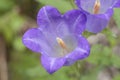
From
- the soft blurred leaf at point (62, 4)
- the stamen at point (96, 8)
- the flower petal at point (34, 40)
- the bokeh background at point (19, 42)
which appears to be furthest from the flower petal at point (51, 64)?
the bokeh background at point (19, 42)

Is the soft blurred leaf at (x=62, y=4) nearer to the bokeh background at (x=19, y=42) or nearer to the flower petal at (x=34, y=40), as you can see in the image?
the flower petal at (x=34, y=40)

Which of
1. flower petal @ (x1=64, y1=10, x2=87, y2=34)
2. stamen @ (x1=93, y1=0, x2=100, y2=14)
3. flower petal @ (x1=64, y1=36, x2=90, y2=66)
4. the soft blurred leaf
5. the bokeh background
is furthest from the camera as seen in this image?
the bokeh background

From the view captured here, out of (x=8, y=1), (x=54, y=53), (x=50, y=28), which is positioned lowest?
(x=8, y=1)

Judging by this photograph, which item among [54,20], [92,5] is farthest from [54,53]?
[92,5]

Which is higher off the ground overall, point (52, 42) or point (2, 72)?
point (52, 42)

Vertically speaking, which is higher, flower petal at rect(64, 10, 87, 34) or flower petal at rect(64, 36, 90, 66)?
→ flower petal at rect(64, 10, 87, 34)

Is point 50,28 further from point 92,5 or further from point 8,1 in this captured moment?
point 8,1

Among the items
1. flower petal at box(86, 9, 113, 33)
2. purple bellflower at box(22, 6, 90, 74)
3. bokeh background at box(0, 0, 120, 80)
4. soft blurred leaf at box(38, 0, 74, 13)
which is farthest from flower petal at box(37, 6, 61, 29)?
bokeh background at box(0, 0, 120, 80)

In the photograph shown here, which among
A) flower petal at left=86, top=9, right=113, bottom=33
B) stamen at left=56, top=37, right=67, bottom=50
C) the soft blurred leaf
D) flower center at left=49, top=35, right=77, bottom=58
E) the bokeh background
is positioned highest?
flower petal at left=86, top=9, right=113, bottom=33

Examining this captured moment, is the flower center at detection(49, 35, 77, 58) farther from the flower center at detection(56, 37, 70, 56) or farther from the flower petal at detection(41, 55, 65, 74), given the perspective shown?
the flower petal at detection(41, 55, 65, 74)
